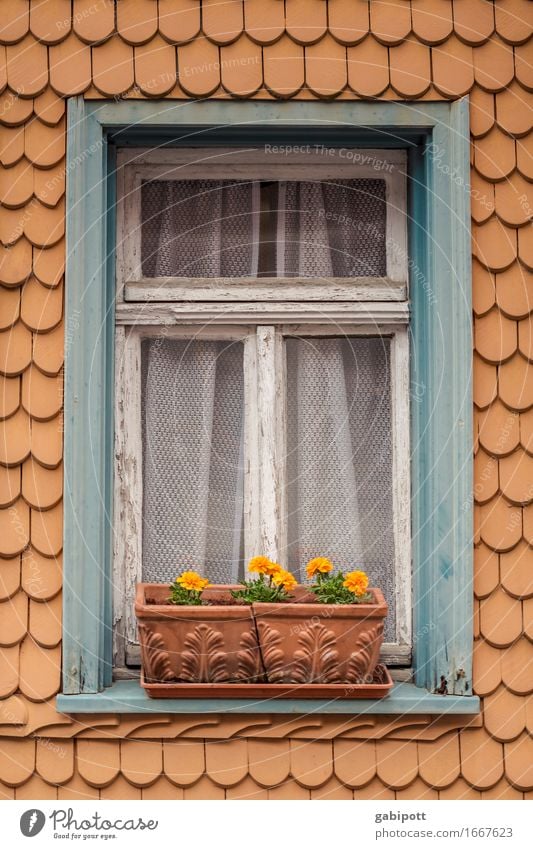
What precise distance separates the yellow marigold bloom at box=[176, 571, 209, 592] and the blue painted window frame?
0.87 ft

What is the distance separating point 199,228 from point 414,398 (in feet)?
3.09

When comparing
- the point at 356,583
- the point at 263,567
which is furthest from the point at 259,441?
the point at 356,583

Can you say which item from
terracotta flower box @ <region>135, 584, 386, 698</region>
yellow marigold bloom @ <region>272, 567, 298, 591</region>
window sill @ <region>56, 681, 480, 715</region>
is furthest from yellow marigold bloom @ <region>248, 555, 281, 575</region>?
window sill @ <region>56, 681, 480, 715</region>

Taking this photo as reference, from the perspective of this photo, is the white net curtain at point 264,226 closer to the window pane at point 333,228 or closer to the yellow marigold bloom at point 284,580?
the window pane at point 333,228

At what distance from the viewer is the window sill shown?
12.1 ft

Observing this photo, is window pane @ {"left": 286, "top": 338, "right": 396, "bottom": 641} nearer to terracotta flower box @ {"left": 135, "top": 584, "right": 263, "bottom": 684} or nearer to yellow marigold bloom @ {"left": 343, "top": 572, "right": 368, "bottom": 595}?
yellow marigold bloom @ {"left": 343, "top": 572, "right": 368, "bottom": 595}

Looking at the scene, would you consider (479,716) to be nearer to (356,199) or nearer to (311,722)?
(311,722)

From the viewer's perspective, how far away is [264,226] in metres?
4.08

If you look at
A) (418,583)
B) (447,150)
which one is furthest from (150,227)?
(418,583)

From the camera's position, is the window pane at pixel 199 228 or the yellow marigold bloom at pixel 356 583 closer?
the yellow marigold bloom at pixel 356 583

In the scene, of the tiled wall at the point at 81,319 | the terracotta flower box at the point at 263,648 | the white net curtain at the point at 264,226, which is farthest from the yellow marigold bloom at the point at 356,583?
the white net curtain at the point at 264,226

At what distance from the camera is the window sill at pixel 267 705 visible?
145 inches

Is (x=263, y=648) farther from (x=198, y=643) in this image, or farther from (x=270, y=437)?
(x=270, y=437)
